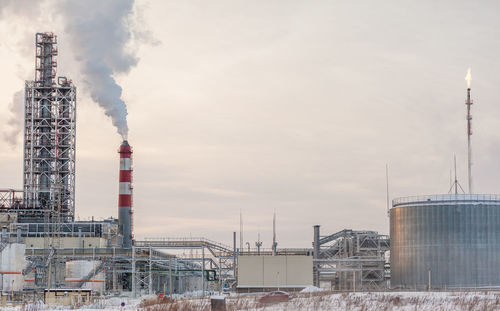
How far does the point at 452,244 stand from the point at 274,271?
2059 centimetres

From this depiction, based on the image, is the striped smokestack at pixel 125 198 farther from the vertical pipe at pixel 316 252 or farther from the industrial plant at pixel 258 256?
the vertical pipe at pixel 316 252

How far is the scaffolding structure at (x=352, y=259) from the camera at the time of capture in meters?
90.2

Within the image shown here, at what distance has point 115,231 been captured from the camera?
97.6m

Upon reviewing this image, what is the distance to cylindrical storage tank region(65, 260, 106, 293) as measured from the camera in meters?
82.2

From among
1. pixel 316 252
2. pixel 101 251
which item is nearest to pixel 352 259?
pixel 316 252

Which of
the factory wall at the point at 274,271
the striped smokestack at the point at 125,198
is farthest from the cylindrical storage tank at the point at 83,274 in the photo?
the factory wall at the point at 274,271

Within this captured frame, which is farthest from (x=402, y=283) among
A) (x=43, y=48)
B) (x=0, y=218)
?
(x=43, y=48)

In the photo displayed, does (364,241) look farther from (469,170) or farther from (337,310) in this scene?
(337,310)

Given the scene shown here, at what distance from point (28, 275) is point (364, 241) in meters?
40.9

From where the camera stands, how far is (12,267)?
81375 millimetres

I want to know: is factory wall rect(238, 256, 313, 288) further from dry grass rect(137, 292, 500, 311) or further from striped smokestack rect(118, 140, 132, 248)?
dry grass rect(137, 292, 500, 311)

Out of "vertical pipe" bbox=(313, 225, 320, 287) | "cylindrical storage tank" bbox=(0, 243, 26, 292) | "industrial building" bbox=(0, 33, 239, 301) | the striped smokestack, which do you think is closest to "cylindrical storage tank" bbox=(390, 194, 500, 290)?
"vertical pipe" bbox=(313, 225, 320, 287)

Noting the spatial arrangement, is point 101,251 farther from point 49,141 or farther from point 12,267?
point 49,141

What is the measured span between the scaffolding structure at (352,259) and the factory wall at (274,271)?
307 cm
